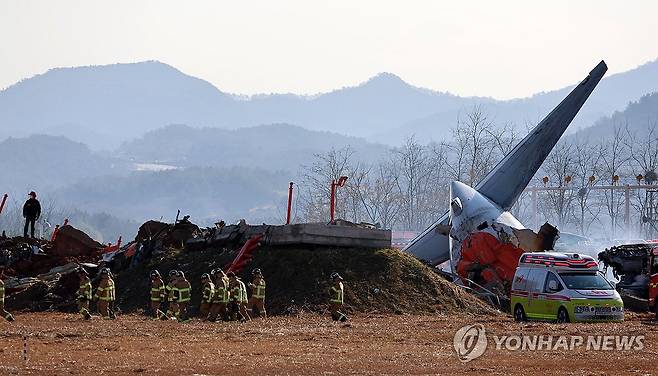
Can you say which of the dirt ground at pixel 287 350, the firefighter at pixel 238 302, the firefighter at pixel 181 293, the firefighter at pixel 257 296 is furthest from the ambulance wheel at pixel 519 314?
the firefighter at pixel 181 293

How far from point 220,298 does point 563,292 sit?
9577 millimetres

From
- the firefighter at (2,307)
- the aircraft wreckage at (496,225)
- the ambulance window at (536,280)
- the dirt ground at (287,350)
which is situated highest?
the aircraft wreckage at (496,225)

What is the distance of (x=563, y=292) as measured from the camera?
1252 inches

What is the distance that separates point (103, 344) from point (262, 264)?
45.5 ft

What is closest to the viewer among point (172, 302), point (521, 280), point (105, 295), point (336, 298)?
point (336, 298)

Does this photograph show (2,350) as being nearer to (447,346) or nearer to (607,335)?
(447,346)

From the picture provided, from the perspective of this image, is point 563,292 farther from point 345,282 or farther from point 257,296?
point 257,296

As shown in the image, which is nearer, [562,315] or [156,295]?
[562,315]

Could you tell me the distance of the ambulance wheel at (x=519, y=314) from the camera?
1300 inches

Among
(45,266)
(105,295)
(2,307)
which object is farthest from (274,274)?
(45,266)

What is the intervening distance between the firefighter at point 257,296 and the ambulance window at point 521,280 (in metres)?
7.47

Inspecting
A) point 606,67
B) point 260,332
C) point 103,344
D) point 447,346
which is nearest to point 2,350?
point 103,344

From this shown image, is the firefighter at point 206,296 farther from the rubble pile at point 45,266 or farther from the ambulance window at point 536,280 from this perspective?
the ambulance window at point 536,280

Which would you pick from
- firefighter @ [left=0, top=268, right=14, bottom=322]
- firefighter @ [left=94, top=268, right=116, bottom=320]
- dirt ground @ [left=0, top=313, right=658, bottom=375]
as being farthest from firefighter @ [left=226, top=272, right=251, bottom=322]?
firefighter @ [left=0, top=268, right=14, bottom=322]
